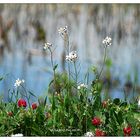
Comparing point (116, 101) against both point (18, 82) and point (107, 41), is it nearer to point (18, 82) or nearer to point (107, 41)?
point (107, 41)

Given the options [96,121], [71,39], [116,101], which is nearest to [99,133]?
[96,121]

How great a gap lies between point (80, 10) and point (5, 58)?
497 millimetres

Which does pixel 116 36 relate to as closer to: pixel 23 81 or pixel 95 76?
pixel 95 76

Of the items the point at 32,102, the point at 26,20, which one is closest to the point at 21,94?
the point at 32,102

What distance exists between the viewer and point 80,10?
17.3ft

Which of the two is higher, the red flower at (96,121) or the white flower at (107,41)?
the white flower at (107,41)

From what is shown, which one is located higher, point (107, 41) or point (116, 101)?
point (107, 41)

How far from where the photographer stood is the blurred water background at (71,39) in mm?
5258

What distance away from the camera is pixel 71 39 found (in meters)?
5.28

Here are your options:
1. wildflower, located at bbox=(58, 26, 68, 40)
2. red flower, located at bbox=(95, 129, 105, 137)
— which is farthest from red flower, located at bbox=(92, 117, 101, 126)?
wildflower, located at bbox=(58, 26, 68, 40)

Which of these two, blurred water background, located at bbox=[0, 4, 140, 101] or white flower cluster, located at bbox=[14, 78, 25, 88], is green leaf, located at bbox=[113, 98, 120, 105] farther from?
white flower cluster, located at bbox=[14, 78, 25, 88]

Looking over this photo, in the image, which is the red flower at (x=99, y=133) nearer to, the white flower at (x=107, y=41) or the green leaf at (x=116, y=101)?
the green leaf at (x=116, y=101)

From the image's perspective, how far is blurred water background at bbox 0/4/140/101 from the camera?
5258 millimetres

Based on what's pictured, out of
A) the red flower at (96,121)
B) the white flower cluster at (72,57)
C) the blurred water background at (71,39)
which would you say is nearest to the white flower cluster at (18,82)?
the blurred water background at (71,39)
